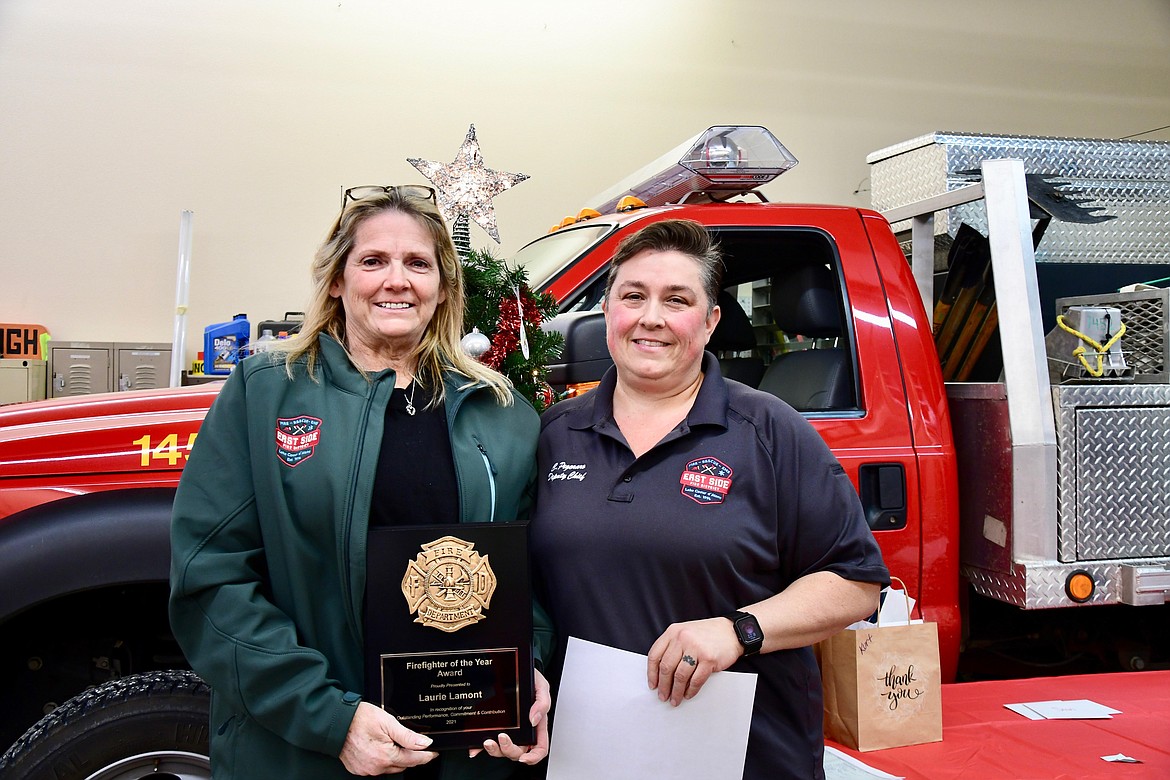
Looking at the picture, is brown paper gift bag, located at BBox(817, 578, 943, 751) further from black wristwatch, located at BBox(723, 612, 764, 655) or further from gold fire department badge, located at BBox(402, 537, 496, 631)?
gold fire department badge, located at BBox(402, 537, 496, 631)

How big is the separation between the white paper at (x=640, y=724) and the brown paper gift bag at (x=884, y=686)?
3.01 ft

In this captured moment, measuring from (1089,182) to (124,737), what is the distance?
3.73 metres

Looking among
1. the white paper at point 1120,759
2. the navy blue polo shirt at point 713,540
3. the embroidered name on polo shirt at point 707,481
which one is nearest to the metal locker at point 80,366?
the navy blue polo shirt at point 713,540

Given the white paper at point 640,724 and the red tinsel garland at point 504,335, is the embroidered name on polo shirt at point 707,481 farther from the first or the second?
the red tinsel garland at point 504,335

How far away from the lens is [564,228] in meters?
3.14

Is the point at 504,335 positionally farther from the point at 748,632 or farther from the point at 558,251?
the point at 558,251

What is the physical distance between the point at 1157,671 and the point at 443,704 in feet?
8.92

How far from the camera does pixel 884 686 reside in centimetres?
225

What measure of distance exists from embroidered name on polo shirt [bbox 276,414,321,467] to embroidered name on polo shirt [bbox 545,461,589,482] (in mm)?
415

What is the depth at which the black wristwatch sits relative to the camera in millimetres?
1406

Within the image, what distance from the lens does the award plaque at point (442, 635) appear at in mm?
1290

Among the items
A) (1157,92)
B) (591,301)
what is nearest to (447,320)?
(591,301)

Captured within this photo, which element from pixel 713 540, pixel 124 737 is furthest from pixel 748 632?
pixel 124 737

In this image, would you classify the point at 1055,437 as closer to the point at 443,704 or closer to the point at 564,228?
the point at 564,228
